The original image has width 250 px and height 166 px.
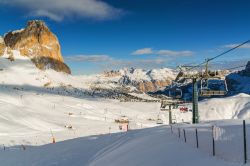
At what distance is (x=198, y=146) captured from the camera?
1900 centimetres

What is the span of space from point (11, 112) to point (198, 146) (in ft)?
354

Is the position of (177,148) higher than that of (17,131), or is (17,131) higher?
(177,148)

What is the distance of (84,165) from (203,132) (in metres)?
10.2

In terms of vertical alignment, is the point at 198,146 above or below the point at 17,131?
above

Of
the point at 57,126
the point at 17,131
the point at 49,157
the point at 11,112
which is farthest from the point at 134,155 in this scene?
the point at 11,112

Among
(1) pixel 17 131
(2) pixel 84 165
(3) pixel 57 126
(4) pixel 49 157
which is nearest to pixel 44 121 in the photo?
(3) pixel 57 126

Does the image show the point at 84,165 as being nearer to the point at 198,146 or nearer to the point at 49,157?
the point at 49,157

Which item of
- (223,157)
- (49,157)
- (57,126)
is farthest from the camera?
(57,126)

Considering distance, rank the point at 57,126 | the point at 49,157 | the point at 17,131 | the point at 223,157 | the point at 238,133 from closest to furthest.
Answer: the point at 223,157, the point at 238,133, the point at 49,157, the point at 17,131, the point at 57,126

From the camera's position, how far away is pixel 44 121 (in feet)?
382

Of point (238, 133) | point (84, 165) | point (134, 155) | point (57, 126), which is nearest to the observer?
point (238, 133)

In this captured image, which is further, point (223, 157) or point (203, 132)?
point (203, 132)

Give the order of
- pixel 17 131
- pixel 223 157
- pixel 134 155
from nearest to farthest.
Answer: pixel 223 157, pixel 134 155, pixel 17 131

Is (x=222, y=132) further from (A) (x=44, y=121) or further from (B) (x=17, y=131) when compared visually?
(A) (x=44, y=121)
